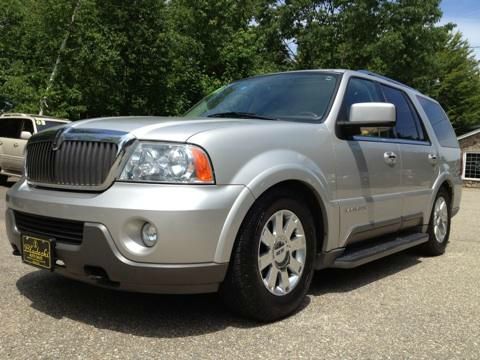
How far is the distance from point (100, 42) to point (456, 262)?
16.9 meters

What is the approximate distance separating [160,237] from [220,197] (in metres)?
0.41

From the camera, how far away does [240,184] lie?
3.27 metres

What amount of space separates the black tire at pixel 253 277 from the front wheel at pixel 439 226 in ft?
9.51

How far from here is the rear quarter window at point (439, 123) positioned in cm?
621

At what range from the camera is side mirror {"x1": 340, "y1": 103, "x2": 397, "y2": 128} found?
13.5ft

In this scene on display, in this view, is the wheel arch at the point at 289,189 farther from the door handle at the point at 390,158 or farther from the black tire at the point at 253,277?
the door handle at the point at 390,158

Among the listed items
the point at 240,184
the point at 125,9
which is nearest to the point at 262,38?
the point at 125,9

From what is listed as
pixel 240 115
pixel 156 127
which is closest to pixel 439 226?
pixel 240 115

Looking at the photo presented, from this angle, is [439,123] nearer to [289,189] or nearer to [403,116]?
[403,116]

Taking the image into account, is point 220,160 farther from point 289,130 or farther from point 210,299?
point 210,299

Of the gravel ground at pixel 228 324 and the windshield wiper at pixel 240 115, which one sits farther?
the windshield wiper at pixel 240 115

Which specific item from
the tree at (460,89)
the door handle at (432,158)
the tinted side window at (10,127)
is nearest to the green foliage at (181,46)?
the tinted side window at (10,127)

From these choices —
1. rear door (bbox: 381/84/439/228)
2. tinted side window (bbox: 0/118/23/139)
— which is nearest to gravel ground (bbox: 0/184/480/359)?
rear door (bbox: 381/84/439/228)

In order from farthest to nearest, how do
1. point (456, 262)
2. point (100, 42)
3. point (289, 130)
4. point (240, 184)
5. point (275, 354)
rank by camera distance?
point (100, 42), point (456, 262), point (289, 130), point (240, 184), point (275, 354)
